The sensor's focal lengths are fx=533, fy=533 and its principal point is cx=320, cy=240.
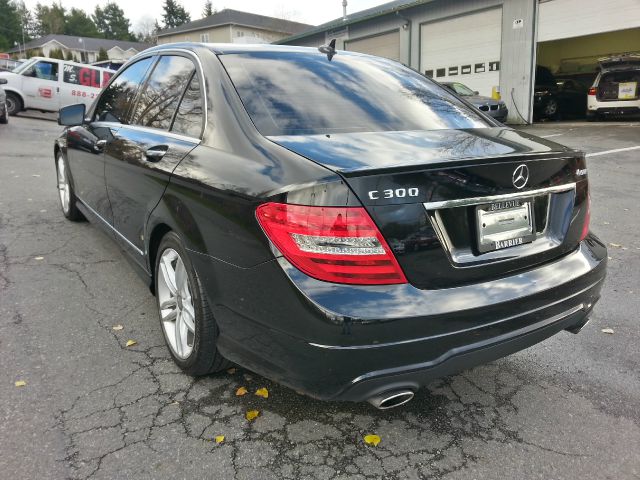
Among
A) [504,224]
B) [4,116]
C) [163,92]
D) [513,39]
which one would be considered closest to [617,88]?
[513,39]

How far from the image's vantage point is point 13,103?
16.9 meters

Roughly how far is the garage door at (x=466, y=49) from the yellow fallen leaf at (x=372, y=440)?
18.7 m

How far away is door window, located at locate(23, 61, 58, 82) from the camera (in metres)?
16.6

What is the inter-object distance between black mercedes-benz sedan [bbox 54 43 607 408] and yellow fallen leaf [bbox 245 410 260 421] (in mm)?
309

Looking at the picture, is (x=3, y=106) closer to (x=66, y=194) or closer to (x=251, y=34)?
(x=66, y=194)

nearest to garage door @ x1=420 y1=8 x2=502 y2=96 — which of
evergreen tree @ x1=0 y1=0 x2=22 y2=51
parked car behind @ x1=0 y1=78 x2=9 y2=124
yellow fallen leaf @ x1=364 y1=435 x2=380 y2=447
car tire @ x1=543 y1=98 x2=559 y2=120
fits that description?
car tire @ x1=543 y1=98 x2=559 y2=120

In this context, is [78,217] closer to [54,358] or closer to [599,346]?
[54,358]

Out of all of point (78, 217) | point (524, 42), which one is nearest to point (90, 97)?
point (78, 217)

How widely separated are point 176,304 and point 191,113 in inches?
40.5

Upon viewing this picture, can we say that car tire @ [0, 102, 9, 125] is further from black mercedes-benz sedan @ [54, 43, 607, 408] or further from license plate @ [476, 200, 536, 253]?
license plate @ [476, 200, 536, 253]

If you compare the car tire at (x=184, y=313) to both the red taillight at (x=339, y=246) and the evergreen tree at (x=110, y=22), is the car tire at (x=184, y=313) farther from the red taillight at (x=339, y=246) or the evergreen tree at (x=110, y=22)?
the evergreen tree at (x=110, y=22)

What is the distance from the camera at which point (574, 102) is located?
2005 centimetres

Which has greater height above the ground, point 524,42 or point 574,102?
point 524,42

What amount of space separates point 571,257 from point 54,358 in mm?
2787
